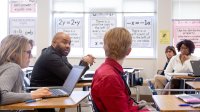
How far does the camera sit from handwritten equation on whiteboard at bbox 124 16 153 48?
6836 millimetres

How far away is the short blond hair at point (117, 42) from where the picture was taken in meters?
1.79

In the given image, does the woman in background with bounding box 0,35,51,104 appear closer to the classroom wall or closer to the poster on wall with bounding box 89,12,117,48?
the classroom wall

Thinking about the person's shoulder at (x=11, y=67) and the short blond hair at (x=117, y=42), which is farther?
the person's shoulder at (x=11, y=67)

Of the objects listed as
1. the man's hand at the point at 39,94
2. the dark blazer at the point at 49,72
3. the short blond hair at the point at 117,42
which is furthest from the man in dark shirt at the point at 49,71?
the short blond hair at the point at 117,42

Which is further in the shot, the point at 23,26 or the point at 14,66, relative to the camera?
the point at 23,26

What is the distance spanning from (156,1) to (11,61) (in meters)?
5.12

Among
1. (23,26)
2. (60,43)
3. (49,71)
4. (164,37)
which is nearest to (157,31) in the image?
(164,37)

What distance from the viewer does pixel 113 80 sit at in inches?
65.9

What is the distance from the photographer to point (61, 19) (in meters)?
7.00

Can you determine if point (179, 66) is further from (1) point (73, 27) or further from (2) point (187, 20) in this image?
(1) point (73, 27)

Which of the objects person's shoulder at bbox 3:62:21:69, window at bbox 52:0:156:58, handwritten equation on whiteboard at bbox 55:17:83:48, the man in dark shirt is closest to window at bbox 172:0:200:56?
window at bbox 52:0:156:58

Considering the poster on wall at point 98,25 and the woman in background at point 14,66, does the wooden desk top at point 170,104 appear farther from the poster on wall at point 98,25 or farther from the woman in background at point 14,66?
the poster on wall at point 98,25

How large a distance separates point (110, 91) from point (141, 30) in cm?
531

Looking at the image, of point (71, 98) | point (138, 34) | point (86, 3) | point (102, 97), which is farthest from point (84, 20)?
point (102, 97)
